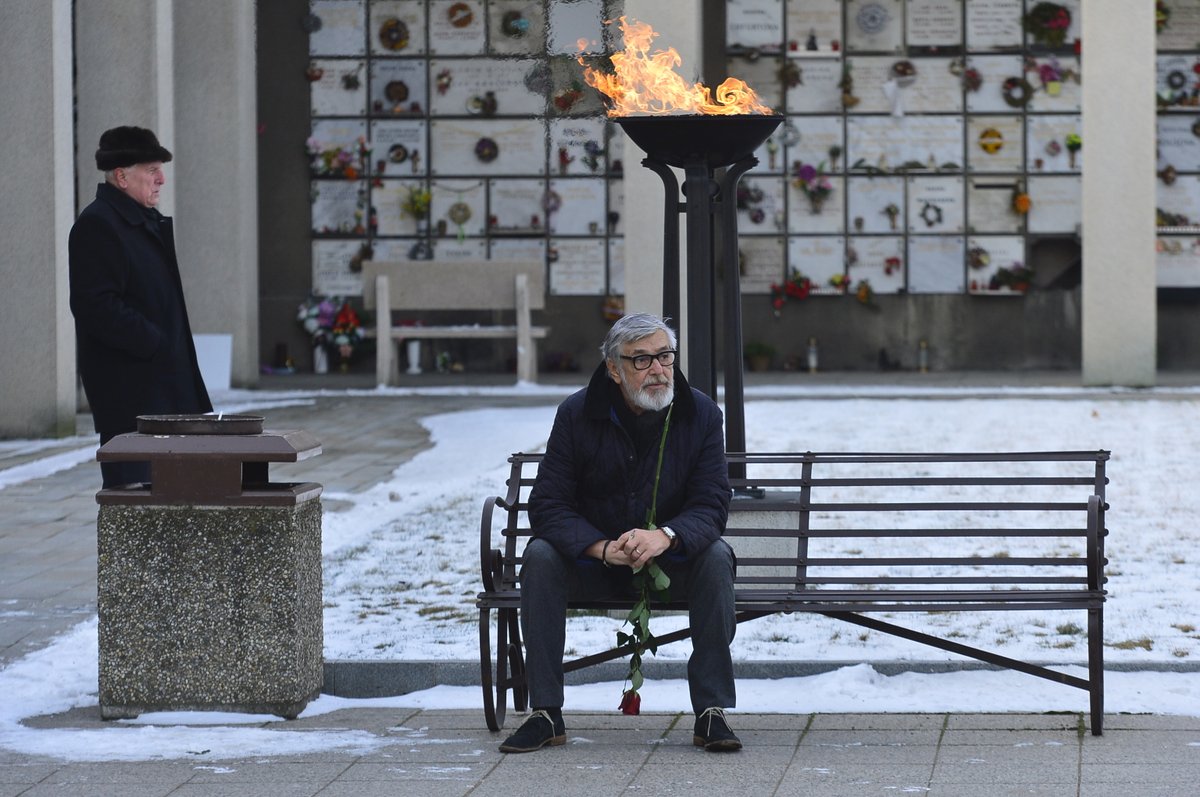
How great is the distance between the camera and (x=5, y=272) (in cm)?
1233

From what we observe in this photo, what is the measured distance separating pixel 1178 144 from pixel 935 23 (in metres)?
2.62

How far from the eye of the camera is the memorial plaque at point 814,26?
61.1 feet

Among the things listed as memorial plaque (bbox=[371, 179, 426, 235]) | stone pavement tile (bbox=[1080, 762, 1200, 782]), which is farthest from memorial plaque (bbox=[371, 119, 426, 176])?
stone pavement tile (bbox=[1080, 762, 1200, 782])

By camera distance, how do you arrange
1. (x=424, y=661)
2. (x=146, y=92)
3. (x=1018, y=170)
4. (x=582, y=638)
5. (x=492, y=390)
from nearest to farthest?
(x=424, y=661) → (x=582, y=638) → (x=146, y=92) → (x=492, y=390) → (x=1018, y=170)

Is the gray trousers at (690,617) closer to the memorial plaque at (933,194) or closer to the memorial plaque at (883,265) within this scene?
the memorial plaque at (883,265)

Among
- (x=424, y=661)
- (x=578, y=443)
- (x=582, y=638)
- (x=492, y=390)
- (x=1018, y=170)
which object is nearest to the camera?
(x=578, y=443)

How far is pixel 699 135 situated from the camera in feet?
21.3

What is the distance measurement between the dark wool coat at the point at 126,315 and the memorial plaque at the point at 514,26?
12.4 metres

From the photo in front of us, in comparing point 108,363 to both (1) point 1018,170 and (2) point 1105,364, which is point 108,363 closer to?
(2) point 1105,364

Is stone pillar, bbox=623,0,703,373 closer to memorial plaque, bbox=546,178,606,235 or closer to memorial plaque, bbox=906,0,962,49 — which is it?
memorial plaque, bbox=546,178,606,235

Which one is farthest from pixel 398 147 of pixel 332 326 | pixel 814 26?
pixel 814 26

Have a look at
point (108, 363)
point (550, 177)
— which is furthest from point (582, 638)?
point (550, 177)

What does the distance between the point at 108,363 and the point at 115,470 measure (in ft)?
1.54

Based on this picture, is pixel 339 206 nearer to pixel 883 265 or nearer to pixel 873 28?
pixel 883 265
